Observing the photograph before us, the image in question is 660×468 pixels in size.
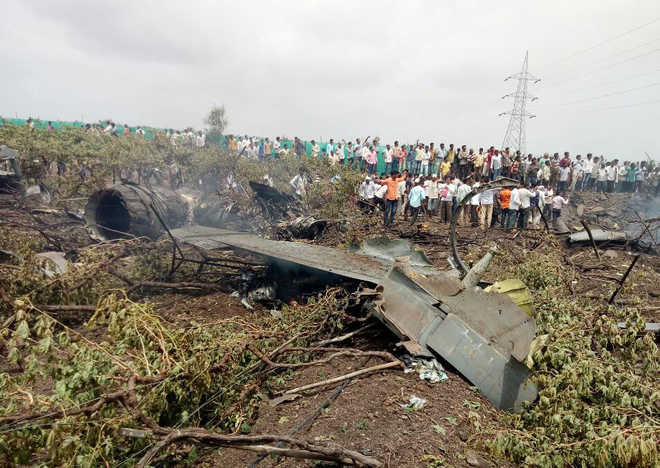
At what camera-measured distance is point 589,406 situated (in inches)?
154

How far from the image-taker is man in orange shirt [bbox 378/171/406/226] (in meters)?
13.9

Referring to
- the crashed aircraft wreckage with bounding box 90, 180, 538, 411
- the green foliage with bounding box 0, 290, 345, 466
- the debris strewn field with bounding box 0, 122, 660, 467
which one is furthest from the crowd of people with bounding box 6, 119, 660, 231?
the green foliage with bounding box 0, 290, 345, 466

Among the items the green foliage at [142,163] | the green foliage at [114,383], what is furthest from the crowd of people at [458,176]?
the green foliage at [114,383]

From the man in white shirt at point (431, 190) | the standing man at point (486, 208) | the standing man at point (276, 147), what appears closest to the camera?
the standing man at point (486, 208)

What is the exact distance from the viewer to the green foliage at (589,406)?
331 cm

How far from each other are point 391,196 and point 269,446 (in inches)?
462

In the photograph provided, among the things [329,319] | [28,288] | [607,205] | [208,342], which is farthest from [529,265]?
[607,205]

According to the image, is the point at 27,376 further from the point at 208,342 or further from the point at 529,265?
the point at 529,265

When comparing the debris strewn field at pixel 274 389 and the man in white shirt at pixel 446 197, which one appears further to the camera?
the man in white shirt at pixel 446 197

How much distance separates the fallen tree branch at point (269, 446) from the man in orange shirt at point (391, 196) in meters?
11.3

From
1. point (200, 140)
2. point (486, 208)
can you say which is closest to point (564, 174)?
point (486, 208)

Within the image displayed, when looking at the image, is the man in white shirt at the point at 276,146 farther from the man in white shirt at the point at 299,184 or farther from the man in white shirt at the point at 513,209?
the man in white shirt at the point at 513,209

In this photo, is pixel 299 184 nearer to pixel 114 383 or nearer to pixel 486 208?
pixel 486 208

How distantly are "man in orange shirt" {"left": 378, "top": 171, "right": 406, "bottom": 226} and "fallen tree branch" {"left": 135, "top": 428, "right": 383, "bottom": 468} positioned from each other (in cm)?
1132
